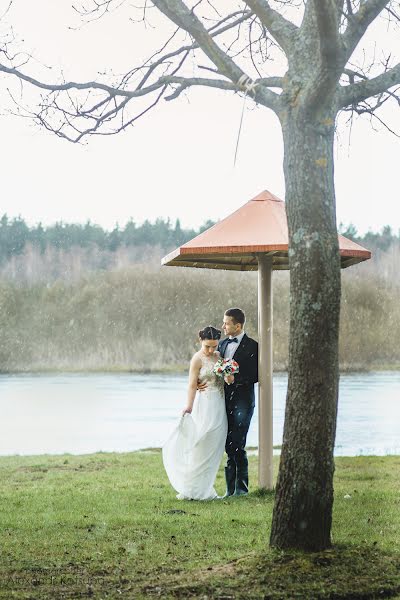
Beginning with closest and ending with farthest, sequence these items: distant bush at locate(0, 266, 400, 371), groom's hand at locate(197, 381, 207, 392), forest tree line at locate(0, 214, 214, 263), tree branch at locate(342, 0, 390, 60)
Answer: tree branch at locate(342, 0, 390, 60) < groom's hand at locate(197, 381, 207, 392) < distant bush at locate(0, 266, 400, 371) < forest tree line at locate(0, 214, 214, 263)

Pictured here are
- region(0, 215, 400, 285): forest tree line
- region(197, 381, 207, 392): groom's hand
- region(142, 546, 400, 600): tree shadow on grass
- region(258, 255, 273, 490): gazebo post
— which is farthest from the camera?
region(0, 215, 400, 285): forest tree line

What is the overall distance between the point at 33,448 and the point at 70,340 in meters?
23.9

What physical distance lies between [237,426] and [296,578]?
4.39 metres

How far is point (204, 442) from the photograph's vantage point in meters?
10.5

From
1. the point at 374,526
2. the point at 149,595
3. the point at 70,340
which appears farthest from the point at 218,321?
the point at 149,595

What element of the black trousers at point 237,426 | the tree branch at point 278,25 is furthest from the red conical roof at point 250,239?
the tree branch at point 278,25

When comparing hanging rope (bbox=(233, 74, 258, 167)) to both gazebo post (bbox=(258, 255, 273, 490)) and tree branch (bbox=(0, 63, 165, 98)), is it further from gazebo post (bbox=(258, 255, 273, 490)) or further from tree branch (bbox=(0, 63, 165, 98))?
gazebo post (bbox=(258, 255, 273, 490))

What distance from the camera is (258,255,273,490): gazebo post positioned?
34.2 ft

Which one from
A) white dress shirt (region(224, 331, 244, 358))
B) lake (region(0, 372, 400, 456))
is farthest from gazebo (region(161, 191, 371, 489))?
lake (region(0, 372, 400, 456))

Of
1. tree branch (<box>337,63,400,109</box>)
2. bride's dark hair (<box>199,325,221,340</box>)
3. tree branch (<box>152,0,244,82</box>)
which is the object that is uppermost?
tree branch (<box>152,0,244,82</box>)

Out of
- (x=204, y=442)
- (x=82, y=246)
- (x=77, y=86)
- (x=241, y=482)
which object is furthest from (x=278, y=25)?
(x=82, y=246)

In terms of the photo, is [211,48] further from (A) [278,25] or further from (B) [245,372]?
(B) [245,372]

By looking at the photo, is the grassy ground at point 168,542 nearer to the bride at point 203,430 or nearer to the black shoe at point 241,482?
the black shoe at point 241,482

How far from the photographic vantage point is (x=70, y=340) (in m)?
40.8
